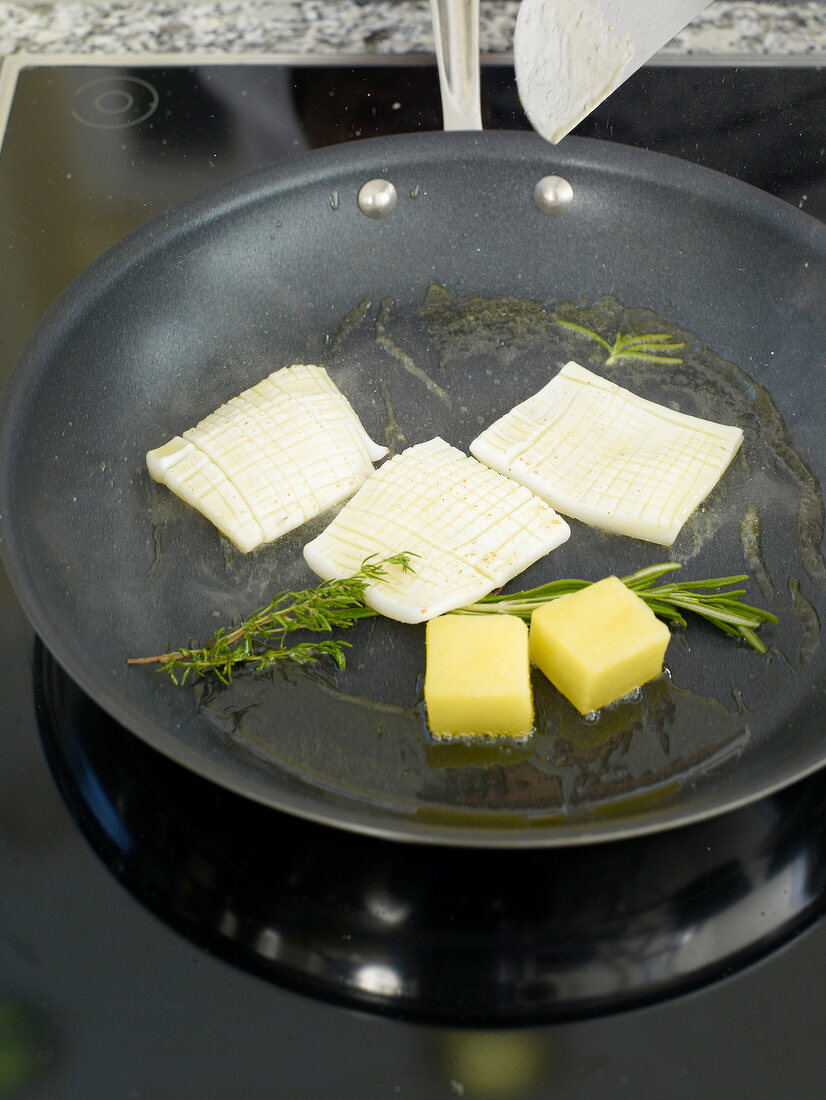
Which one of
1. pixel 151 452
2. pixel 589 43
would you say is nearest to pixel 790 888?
pixel 151 452

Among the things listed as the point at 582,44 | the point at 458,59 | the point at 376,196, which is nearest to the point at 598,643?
the point at 582,44

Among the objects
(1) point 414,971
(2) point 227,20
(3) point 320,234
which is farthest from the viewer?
(2) point 227,20

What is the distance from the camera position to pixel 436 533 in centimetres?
140

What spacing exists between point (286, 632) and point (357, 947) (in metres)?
0.41

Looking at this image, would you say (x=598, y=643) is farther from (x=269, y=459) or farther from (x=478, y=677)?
(x=269, y=459)

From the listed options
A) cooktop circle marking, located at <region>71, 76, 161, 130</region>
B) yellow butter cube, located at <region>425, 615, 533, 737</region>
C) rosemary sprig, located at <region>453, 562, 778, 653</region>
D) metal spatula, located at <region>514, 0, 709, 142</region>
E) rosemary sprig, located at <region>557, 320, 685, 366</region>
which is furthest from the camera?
cooktop circle marking, located at <region>71, 76, 161, 130</region>

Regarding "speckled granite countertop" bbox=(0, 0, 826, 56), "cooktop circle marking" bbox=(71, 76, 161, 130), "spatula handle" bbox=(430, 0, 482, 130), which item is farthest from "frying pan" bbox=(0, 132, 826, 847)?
"speckled granite countertop" bbox=(0, 0, 826, 56)

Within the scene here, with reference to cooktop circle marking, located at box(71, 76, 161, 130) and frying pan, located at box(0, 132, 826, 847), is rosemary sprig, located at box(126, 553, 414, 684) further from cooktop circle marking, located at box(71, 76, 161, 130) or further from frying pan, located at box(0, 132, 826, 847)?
cooktop circle marking, located at box(71, 76, 161, 130)

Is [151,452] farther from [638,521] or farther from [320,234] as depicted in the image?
[638,521]

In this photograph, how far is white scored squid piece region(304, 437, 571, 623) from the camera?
4.38 feet

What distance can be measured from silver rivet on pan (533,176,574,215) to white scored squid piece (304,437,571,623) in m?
0.55

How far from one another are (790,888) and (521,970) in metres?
0.31

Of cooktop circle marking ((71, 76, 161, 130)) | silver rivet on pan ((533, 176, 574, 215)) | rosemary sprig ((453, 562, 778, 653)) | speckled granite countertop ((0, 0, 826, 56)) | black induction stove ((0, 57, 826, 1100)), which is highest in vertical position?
speckled granite countertop ((0, 0, 826, 56))

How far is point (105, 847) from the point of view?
1.12m
